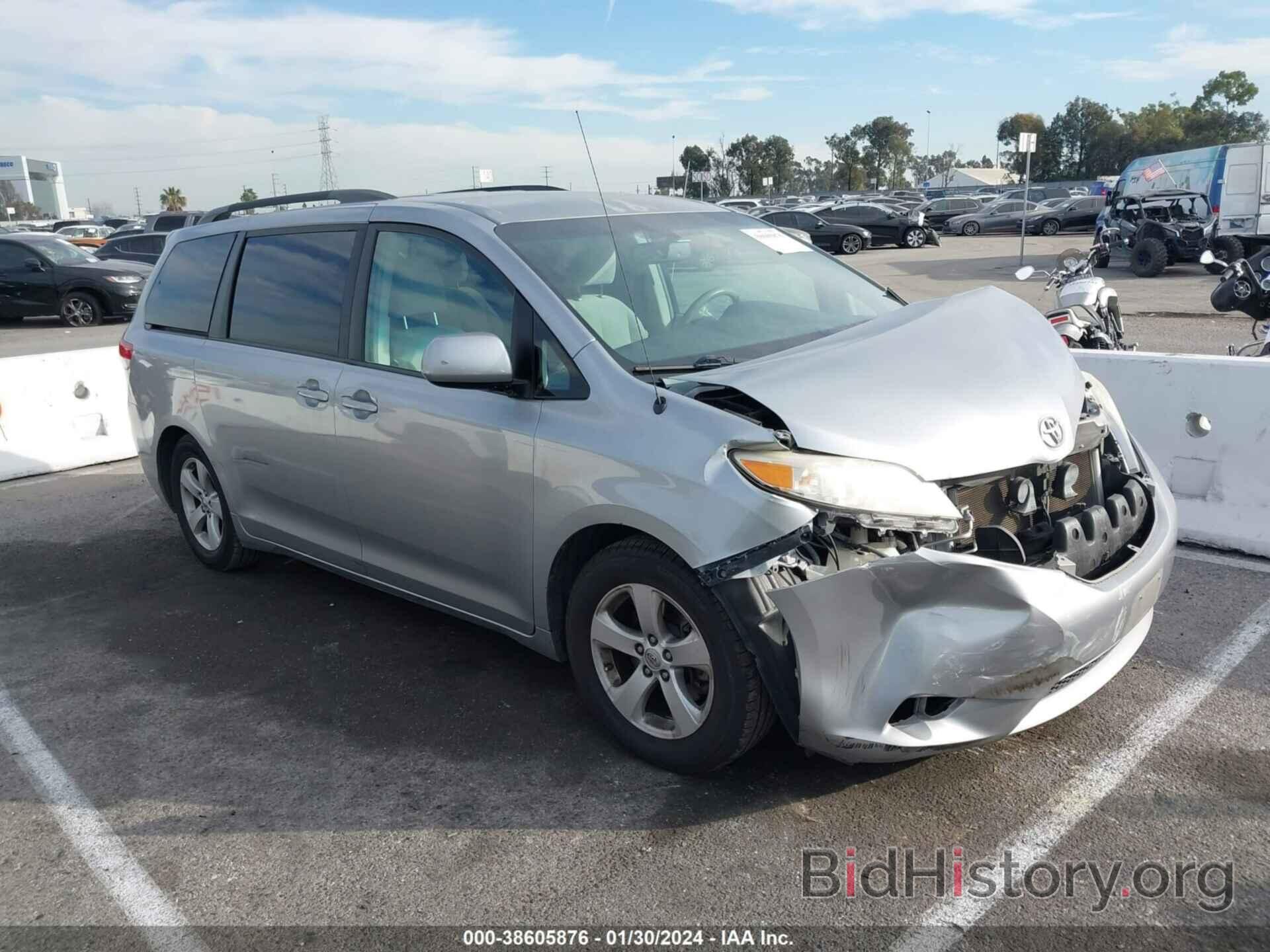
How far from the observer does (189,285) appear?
5.44 metres

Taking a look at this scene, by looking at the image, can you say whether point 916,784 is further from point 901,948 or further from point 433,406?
point 433,406

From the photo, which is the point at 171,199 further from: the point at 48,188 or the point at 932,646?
the point at 932,646

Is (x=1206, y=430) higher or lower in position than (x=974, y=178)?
lower

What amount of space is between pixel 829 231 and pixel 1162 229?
40.4 feet

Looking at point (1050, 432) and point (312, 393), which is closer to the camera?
point (1050, 432)

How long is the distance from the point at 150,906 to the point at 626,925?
4.38ft

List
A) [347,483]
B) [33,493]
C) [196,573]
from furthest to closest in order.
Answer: [33,493]
[196,573]
[347,483]

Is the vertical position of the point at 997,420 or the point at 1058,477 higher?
the point at 997,420

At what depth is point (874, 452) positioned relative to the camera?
2.91 m

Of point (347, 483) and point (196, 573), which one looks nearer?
point (347, 483)

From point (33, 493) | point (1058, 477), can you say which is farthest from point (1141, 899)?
point (33, 493)

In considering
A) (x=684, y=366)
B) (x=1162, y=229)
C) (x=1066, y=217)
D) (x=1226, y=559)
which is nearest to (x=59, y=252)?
(x=684, y=366)

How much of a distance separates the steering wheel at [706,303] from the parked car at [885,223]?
3024 cm

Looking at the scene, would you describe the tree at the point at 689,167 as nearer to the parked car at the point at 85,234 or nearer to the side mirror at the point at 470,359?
the side mirror at the point at 470,359
